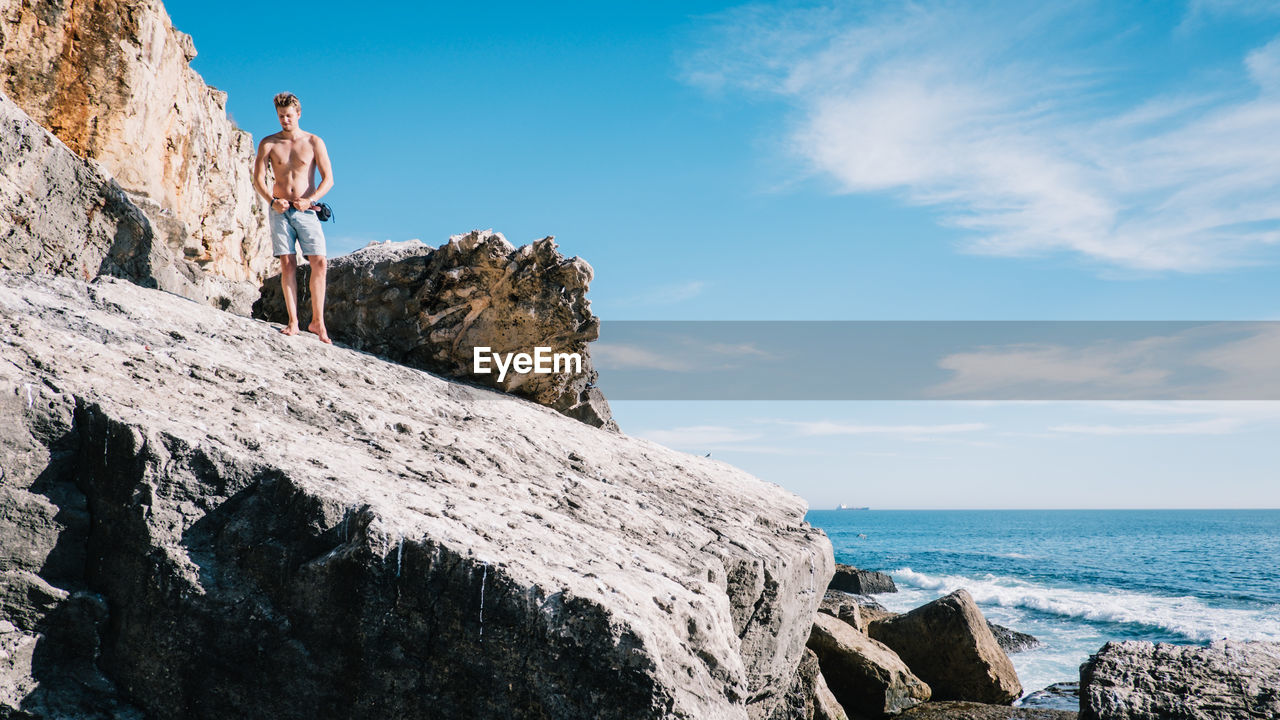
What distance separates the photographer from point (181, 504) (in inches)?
149

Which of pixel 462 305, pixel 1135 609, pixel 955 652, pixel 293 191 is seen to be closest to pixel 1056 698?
pixel 955 652

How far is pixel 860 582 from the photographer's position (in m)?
28.9

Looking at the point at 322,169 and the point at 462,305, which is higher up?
the point at 322,169

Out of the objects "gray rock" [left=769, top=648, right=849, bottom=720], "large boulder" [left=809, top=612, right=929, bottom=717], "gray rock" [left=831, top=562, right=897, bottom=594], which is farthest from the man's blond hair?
"gray rock" [left=831, top=562, right=897, bottom=594]

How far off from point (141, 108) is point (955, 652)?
19339 millimetres

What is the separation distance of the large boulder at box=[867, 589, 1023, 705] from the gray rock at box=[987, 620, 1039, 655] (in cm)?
655

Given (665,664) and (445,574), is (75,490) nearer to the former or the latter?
(445,574)

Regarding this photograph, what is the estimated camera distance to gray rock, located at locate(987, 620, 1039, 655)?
1804 centimetres

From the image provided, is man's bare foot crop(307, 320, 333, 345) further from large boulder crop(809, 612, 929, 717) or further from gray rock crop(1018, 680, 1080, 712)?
gray rock crop(1018, 680, 1080, 712)

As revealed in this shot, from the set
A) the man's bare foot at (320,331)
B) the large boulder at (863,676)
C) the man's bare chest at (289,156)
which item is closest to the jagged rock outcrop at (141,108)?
the man's bare chest at (289,156)

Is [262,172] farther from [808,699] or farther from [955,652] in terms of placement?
[955,652]

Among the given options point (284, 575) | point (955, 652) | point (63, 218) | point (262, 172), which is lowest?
point (955, 652)

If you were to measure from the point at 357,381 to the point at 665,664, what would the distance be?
3.71 meters

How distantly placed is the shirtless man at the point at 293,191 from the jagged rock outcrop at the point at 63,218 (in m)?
0.98
